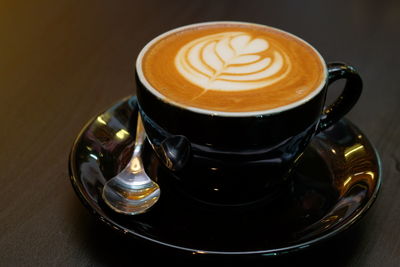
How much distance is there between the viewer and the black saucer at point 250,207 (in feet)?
1.76

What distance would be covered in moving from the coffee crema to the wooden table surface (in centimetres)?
18

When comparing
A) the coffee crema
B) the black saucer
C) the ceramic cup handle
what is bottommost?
the black saucer

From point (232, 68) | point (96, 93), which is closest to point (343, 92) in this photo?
point (232, 68)

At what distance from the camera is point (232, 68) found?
0.64m

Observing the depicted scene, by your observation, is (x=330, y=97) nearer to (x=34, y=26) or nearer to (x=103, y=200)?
(x=103, y=200)

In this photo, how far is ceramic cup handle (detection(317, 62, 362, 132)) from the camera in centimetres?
63

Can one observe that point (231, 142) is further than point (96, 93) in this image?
No

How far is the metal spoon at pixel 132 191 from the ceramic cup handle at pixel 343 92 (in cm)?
24

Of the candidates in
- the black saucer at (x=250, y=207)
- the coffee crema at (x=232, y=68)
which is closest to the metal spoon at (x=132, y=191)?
the black saucer at (x=250, y=207)

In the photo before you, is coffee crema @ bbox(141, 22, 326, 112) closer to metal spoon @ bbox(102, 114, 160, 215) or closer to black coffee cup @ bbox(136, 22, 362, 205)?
black coffee cup @ bbox(136, 22, 362, 205)

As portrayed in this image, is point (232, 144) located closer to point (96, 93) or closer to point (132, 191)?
point (132, 191)

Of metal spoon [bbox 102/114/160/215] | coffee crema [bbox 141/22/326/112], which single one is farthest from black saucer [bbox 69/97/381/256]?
coffee crema [bbox 141/22/326/112]

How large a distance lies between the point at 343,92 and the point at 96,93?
446 millimetres

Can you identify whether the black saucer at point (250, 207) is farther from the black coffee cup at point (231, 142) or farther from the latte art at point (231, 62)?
the latte art at point (231, 62)
